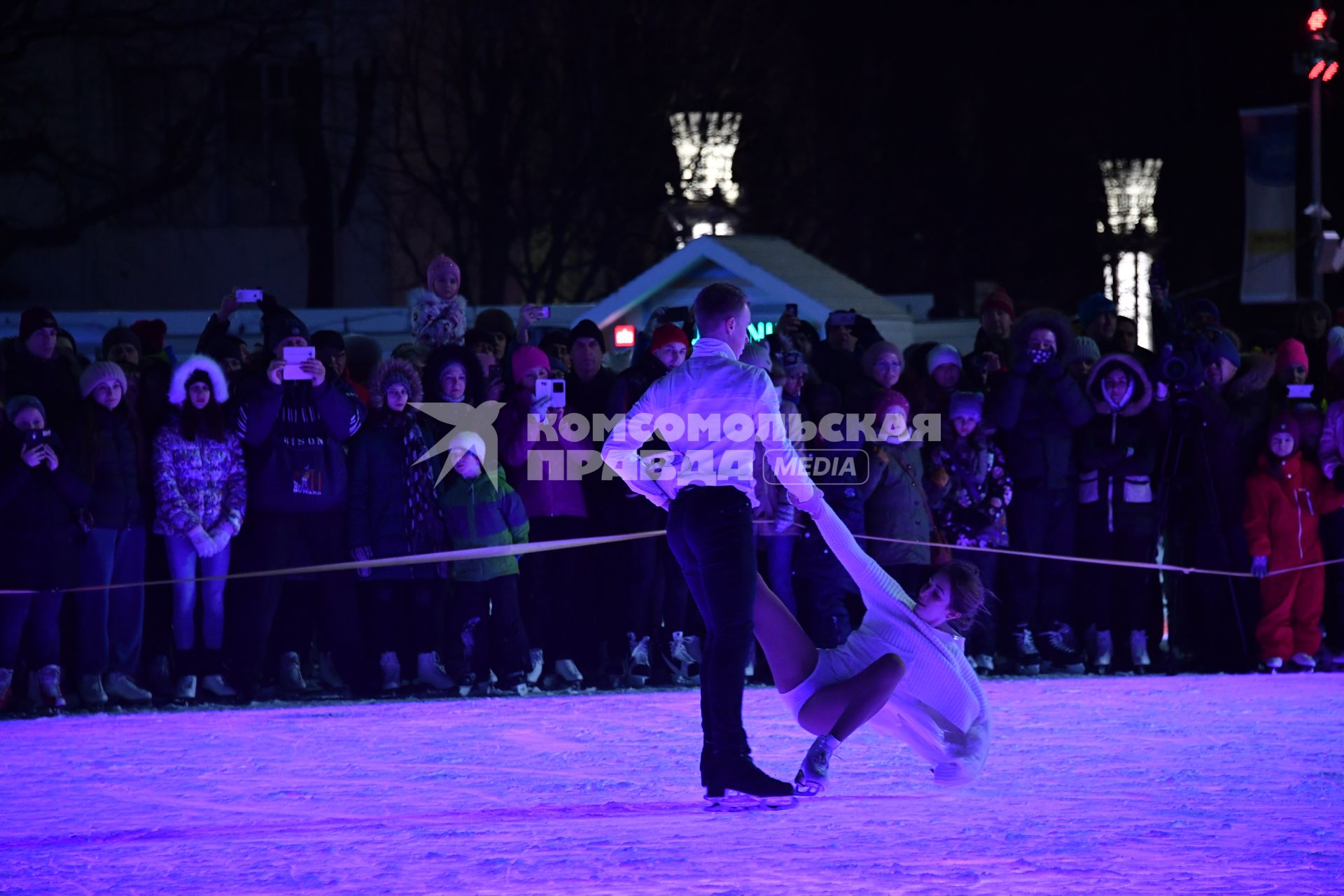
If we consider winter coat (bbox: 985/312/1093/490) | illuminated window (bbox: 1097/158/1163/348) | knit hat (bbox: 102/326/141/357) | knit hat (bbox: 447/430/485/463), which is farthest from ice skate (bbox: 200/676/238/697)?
illuminated window (bbox: 1097/158/1163/348)

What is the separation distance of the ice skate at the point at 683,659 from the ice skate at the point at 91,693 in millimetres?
3108

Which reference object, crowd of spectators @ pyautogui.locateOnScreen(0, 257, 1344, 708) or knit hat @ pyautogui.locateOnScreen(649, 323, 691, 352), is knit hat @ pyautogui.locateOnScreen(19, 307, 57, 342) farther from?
knit hat @ pyautogui.locateOnScreen(649, 323, 691, 352)

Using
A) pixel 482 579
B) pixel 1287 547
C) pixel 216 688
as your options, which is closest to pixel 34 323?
pixel 216 688

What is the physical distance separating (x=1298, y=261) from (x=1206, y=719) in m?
19.4

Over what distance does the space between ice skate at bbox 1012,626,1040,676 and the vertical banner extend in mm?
8956

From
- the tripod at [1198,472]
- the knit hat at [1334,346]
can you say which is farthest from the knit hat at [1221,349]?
the knit hat at [1334,346]

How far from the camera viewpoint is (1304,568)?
10.8 metres

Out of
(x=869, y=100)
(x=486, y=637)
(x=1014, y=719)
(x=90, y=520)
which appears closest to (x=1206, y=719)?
(x=1014, y=719)

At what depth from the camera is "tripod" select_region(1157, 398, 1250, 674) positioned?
10.9 metres

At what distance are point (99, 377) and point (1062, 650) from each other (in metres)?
5.71

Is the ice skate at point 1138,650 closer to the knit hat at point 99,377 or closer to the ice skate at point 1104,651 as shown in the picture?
the ice skate at point 1104,651

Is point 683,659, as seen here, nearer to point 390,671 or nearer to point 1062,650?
point 390,671

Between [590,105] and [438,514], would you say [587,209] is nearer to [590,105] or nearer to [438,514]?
[590,105]

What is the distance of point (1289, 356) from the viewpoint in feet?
37.1
